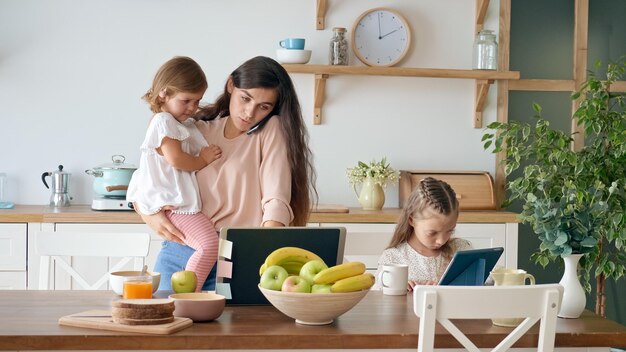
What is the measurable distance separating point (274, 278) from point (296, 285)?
0.21 ft

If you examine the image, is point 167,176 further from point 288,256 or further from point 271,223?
point 288,256

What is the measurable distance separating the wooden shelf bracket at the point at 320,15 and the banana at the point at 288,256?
257 cm

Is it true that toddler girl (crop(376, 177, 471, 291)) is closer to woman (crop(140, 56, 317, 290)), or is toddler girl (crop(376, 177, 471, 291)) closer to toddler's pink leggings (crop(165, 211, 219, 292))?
woman (crop(140, 56, 317, 290))

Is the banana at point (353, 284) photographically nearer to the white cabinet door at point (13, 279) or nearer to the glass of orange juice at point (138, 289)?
the glass of orange juice at point (138, 289)

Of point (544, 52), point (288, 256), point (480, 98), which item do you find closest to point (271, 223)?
point (288, 256)

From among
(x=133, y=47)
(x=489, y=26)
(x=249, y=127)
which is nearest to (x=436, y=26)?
(x=489, y=26)

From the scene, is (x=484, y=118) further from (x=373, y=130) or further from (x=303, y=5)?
(x=303, y=5)

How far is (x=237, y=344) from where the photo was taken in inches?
78.0

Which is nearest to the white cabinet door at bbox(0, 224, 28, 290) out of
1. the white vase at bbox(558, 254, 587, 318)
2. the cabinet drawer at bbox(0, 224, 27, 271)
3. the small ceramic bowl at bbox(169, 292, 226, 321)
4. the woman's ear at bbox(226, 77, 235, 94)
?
the cabinet drawer at bbox(0, 224, 27, 271)

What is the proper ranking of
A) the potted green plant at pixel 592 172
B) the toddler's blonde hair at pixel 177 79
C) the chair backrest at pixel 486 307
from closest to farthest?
the chair backrest at pixel 486 307
the toddler's blonde hair at pixel 177 79
the potted green plant at pixel 592 172

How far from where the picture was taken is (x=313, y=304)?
6.72 feet

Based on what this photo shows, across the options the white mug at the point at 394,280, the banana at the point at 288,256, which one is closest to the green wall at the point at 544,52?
the white mug at the point at 394,280

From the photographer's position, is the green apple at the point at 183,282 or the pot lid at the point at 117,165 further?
the pot lid at the point at 117,165

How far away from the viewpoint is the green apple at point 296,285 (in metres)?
2.05
